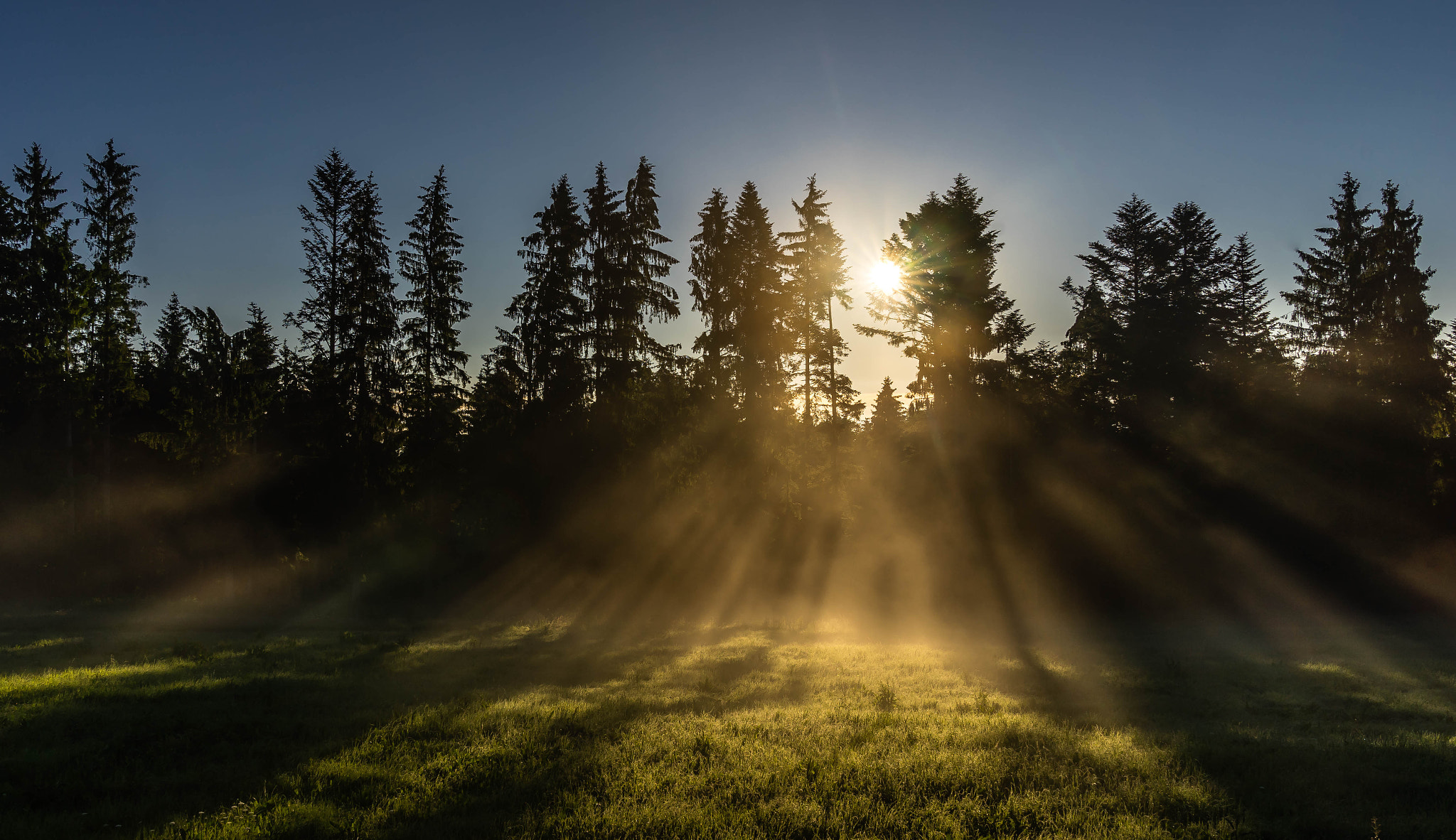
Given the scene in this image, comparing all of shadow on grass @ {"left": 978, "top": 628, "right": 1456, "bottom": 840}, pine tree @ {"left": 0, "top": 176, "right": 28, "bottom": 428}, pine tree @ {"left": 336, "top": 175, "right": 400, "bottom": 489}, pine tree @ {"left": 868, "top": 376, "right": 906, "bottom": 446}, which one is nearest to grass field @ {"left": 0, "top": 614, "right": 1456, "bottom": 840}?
shadow on grass @ {"left": 978, "top": 628, "right": 1456, "bottom": 840}

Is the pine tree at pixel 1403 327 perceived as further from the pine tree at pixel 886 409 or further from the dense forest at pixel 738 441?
the pine tree at pixel 886 409

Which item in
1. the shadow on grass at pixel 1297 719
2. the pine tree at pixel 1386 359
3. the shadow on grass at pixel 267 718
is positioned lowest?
the shadow on grass at pixel 1297 719

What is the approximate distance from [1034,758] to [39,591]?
42873 mm

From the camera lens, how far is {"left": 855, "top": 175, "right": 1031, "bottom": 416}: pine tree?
31.2m

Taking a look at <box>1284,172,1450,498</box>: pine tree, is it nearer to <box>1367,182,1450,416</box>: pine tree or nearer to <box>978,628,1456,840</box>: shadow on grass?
<box>1367,182,1450,416</box>: pine tree

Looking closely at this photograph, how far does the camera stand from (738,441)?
31.5 meters

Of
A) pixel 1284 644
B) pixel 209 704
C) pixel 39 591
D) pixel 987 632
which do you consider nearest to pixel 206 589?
pixel 39 591

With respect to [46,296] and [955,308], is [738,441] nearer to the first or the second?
[955,308]

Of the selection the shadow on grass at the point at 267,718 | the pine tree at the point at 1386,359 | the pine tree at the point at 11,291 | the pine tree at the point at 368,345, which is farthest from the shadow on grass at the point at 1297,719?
the pine tree at the point at 11,291

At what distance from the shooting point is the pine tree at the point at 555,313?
3019cm

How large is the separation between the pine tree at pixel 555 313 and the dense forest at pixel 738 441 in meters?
0.13

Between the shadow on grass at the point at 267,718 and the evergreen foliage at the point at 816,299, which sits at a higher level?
the evergreen foliage at the point at 816,299

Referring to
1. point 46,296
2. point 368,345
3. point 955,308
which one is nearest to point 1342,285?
point 955,308

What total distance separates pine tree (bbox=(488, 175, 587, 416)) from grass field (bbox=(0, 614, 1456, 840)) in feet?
52.7
